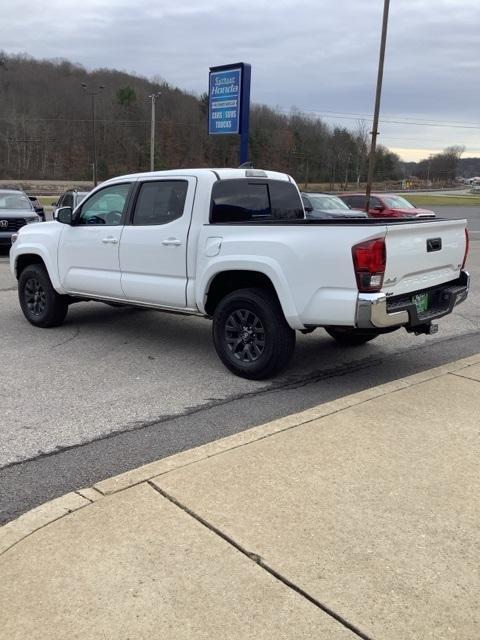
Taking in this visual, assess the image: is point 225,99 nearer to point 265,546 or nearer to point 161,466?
point 161,466

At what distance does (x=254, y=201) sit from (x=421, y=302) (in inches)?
79.6

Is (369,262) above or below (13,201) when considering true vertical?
above

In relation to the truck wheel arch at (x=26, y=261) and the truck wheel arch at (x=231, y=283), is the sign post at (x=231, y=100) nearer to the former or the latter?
the truck wheel arch at (x=26, y=261)

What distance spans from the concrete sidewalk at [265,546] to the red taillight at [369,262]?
4.09 ft

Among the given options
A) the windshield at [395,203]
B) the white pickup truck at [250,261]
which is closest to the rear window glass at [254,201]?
the white pickup truck at [250,261]

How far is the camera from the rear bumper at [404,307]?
4906 millimetres

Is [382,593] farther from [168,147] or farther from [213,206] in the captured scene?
[168,147]

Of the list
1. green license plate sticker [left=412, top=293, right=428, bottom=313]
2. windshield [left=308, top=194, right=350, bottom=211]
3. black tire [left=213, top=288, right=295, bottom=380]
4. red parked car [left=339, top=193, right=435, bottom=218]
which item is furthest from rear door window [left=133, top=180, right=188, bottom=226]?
red parked car [left=339, top=193, right=435, bottom=218]

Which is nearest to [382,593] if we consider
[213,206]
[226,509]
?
[226,509]

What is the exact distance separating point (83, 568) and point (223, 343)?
3.22 meters

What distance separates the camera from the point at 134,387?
5512 mm

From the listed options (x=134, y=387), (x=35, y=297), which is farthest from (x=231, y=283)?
(x=35, y=297)

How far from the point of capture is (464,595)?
2604 millimetres

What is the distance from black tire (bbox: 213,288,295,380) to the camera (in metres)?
5.43
